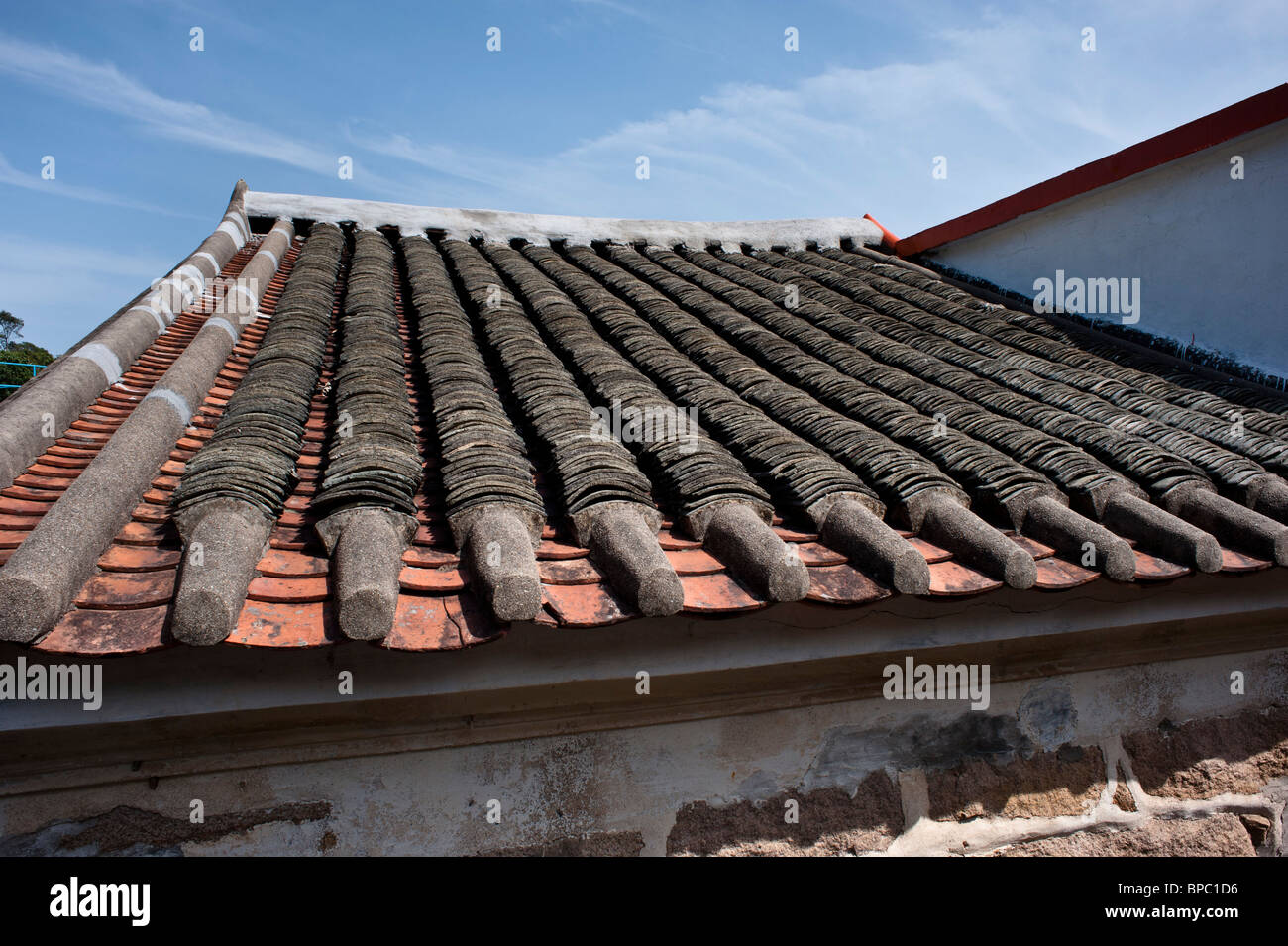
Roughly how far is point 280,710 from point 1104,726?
2.67 metres

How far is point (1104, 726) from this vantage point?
2979 mm

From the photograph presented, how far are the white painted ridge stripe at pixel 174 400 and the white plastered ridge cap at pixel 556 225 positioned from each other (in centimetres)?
392

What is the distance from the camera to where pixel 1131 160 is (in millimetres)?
5184

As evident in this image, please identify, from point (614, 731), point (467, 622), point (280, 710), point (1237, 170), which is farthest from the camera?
point (1237, 170)

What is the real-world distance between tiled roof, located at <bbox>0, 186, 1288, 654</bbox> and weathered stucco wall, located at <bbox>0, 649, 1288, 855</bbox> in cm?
56

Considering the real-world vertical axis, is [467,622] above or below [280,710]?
above

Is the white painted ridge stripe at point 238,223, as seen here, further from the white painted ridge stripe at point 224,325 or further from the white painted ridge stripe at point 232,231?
the white painted ridge stripe at point 224,325

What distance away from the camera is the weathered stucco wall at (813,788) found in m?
2.09

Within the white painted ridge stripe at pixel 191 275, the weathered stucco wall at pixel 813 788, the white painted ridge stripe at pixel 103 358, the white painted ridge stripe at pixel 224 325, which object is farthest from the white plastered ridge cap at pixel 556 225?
the weathered stucco wall at pixel 813 788

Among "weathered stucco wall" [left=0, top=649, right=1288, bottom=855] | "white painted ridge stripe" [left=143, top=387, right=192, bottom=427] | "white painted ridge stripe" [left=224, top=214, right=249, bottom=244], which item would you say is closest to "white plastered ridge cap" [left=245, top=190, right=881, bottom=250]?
"white painted ridge stripe" [left=224, top=214, right=249, bottom=244]
